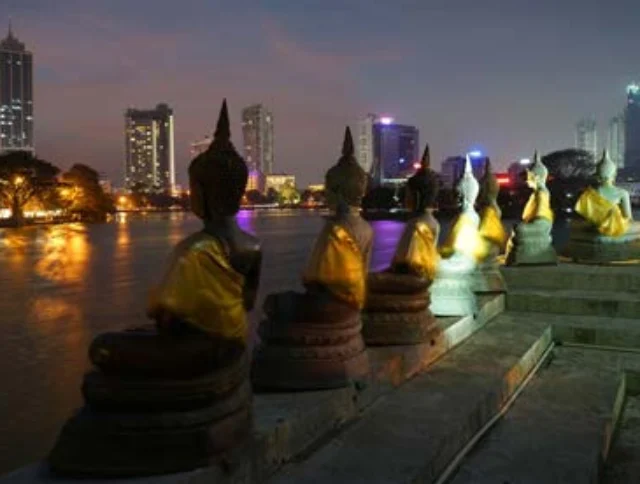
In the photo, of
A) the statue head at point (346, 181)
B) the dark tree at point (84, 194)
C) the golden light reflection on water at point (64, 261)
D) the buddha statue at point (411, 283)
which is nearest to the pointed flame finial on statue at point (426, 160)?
the buddha statue at point (411, 283)

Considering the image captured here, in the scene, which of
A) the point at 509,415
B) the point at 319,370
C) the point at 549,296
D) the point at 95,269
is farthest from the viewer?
the point at 95,269

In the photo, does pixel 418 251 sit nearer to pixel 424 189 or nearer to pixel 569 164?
pixel 424 189

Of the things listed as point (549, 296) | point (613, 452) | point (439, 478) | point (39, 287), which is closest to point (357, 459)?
point (439, 478)

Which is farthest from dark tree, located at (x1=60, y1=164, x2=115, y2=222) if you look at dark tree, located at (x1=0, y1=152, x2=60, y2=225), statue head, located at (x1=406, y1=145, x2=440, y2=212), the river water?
statue head, located at (x1=406, y1=145, x2=440, y2=212)

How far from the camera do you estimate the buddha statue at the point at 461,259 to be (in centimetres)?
→ 697

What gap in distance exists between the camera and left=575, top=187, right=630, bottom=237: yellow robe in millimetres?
10094

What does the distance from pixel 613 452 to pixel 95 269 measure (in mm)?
19120

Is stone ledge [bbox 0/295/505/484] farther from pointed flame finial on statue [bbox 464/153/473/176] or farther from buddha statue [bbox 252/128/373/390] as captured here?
pointed flame finial on statue [bbox 464/153/473/176]

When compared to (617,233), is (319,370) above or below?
below

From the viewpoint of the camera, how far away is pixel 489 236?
8.73 m

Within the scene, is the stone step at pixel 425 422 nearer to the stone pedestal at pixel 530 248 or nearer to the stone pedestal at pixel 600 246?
the stone pedestal at pixel 530 248

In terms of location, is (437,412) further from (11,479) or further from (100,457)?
(11,479)

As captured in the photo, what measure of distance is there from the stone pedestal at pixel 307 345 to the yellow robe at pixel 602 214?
688 cm

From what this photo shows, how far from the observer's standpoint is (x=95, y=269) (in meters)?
21.8
